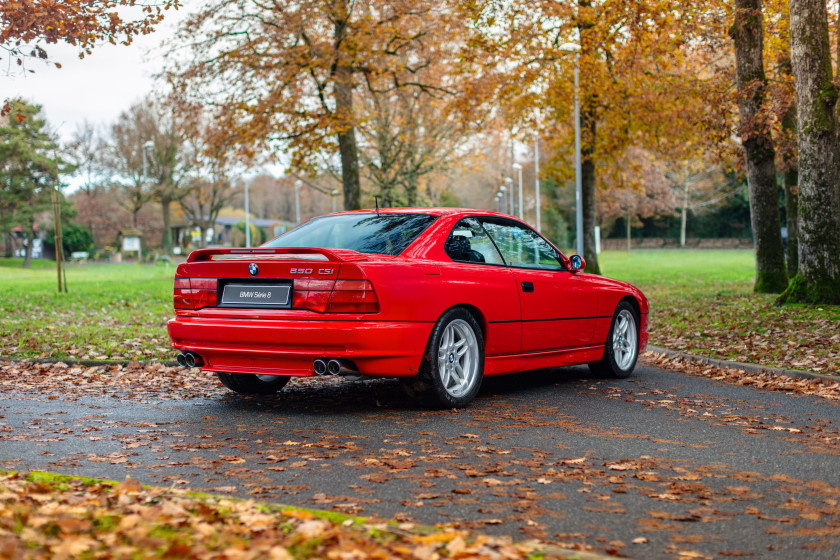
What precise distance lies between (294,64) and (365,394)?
1539cm

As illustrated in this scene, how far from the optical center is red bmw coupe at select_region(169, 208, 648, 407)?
6461mm

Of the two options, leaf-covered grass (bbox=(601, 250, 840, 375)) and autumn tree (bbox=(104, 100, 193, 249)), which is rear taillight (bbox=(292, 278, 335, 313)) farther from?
autumn tree (bbox=(104, 100, 193, 249))

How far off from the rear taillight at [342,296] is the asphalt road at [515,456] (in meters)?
0.85

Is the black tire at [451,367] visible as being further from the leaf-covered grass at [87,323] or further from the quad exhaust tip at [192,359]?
the leaf-covered grass at [87,323]

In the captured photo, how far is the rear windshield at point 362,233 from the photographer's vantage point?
23.1 feet

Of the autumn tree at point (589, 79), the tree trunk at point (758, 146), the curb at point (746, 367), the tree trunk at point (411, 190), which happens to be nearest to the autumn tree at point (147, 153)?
the tree trunk at point (411, 190)

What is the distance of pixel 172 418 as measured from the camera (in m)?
6.85

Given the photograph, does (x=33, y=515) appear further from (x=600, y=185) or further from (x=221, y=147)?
(x=600, y=185)

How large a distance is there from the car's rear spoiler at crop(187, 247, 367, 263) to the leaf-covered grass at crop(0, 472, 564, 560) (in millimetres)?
2643

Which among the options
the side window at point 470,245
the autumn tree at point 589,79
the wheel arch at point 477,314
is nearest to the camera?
the wheel arch at point 477,314

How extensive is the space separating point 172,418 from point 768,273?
47.2 ft

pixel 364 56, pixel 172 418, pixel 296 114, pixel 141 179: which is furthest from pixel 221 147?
pixel 141 179

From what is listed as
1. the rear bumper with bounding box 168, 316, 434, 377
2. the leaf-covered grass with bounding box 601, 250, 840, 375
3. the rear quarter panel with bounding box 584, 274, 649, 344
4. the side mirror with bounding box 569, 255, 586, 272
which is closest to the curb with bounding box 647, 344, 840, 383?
the leaf-covered grass with bounding box 601, 250, 840, 375

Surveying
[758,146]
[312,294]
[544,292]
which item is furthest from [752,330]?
[312,294]
